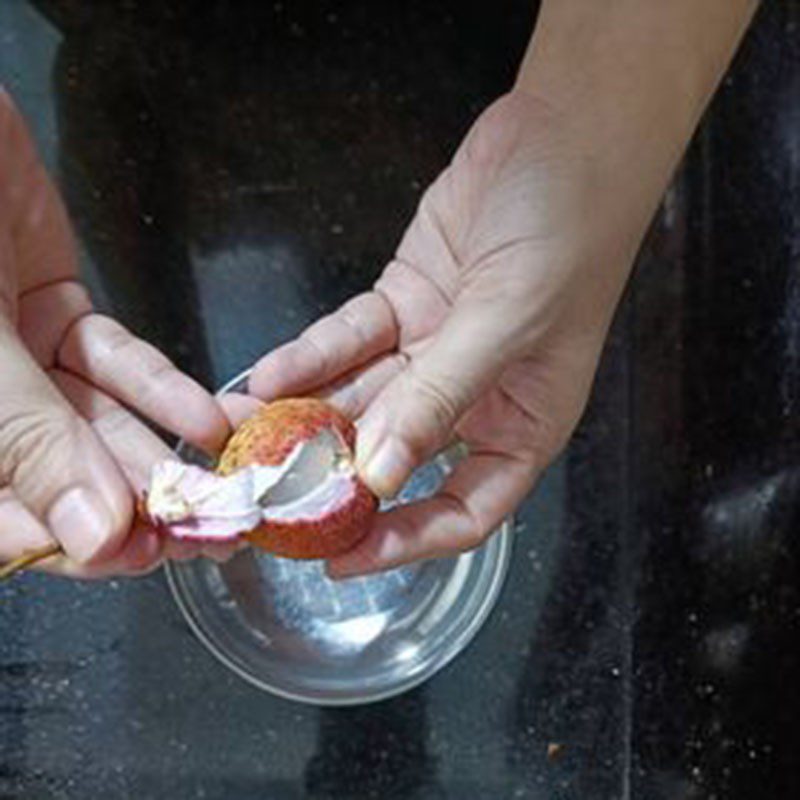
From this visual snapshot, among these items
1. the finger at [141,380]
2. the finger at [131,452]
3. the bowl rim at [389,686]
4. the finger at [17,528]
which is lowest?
the bowl rim at [389,686]

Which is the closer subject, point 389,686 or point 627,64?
point 627,64

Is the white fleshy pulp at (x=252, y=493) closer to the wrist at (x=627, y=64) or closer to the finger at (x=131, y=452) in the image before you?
the finger at (x=131, y=452)

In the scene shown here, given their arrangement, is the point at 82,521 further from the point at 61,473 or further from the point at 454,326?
the point at 454,326

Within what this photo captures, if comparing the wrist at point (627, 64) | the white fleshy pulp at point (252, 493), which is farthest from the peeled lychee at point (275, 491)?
the wrist at point (627, 64)

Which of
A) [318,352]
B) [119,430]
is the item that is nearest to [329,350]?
[318,352]

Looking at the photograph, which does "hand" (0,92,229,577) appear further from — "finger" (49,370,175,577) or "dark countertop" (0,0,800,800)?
"dark countertop" (0,0,800,800)
